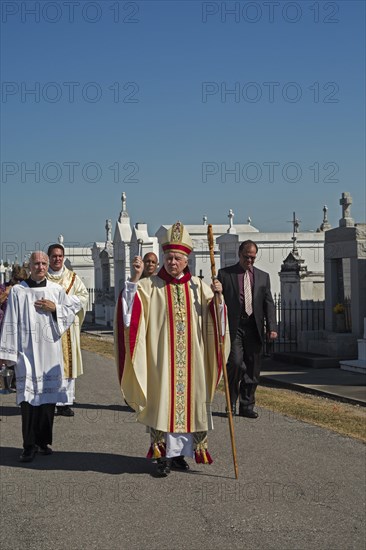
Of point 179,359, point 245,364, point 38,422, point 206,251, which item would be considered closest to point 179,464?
point 179,359

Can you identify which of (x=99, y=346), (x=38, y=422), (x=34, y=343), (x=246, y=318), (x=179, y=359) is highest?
(x=246, y=318)

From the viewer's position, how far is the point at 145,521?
591 centimetres

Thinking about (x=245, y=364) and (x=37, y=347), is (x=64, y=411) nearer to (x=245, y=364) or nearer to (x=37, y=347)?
(x=245, y=364)

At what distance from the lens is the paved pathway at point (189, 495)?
563cm

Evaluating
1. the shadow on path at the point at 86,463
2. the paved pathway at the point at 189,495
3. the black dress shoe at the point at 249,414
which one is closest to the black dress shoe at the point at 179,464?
the paved pathway at the point at 189,495

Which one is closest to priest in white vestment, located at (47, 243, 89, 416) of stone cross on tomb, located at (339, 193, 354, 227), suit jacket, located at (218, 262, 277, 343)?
suit jacket, located at (218, 262, 277, 343)

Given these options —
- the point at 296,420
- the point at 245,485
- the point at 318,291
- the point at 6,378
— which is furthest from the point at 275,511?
the point at 318,291

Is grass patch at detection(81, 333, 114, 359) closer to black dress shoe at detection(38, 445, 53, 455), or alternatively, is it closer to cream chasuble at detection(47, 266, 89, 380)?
cream chasuble at detection(47, 266, 89, 380)

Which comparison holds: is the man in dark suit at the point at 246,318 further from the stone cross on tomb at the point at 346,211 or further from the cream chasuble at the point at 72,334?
the stone cross on tomb at the point at 346,211

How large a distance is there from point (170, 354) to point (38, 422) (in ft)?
5.53

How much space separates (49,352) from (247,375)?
269 cm

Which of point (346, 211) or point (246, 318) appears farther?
point (346, 211)

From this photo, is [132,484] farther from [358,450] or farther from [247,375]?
[247,375]

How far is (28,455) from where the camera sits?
7.79 meters
